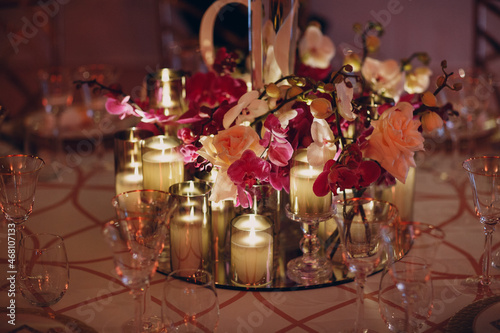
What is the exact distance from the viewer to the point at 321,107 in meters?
0.99

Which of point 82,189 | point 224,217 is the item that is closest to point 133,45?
point 82,189

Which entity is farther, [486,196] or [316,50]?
[316,50]

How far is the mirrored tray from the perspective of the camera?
3.59 feet

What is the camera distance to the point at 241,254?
3.53 feet

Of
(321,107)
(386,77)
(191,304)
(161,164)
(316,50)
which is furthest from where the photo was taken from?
(316,50)

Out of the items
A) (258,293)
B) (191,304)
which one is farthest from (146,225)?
(258,293)

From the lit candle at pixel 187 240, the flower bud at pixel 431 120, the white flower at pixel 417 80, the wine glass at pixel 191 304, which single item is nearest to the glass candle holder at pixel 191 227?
the lit candle at pixel 187 240

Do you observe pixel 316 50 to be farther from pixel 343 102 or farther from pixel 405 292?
pixel 405 292

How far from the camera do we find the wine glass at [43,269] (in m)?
0.98

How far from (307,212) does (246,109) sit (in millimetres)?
222

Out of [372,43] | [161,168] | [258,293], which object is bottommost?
[258,293]

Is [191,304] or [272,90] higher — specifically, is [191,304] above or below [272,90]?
below

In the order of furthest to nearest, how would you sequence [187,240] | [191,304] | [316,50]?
[316,50] < [187,240] < [191,304]

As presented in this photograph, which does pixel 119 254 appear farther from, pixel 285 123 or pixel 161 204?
pixel 285 123
